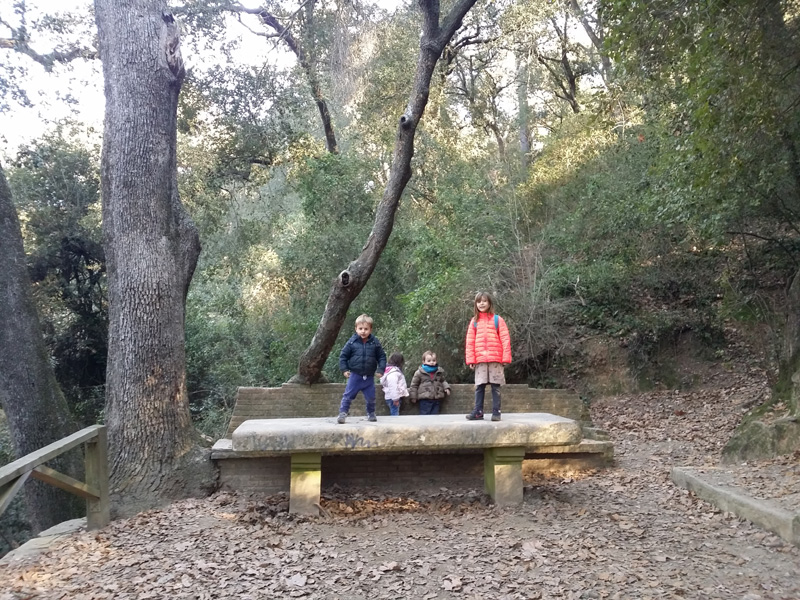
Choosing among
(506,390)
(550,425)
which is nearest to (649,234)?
(506,390)

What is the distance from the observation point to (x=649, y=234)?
14.0 m

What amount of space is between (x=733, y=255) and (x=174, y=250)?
38.4 feet

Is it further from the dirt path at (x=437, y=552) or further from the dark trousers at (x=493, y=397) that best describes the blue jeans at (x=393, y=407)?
the dark trousers at (x=493, y=397)

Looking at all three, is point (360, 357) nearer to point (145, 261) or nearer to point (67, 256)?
point (145, 261)

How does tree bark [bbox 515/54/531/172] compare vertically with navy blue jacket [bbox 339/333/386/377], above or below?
above

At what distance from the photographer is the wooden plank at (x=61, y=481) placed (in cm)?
469

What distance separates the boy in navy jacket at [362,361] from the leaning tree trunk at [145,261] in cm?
187

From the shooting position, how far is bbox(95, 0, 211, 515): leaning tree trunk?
6.42 meters

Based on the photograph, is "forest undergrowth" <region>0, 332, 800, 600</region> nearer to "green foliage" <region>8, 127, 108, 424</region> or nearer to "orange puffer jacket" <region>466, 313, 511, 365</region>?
"orange puffer jacket" <region>466, 313, 511, 365</region>

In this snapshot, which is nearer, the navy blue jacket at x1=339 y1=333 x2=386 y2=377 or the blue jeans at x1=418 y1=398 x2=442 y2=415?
the navy blue jacket at x1=339 y1=333 x2=386 y2=377

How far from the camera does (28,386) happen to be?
24.5 feet

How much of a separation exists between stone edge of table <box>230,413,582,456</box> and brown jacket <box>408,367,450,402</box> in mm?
2487

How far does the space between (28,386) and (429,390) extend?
5.18m

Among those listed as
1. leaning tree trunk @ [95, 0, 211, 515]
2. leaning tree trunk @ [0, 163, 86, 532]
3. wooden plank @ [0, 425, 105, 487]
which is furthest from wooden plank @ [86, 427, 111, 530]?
leaning tree trunk @ [0, 163, 86, 532]
